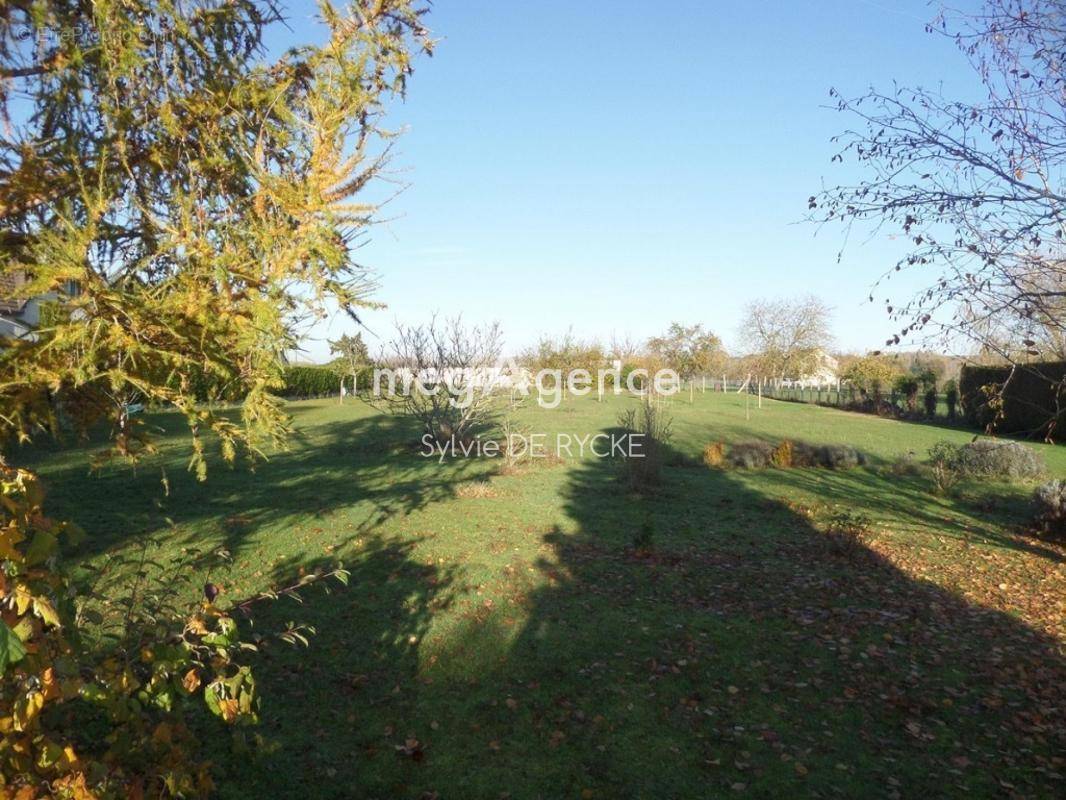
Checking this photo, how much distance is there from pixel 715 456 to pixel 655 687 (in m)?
10.9

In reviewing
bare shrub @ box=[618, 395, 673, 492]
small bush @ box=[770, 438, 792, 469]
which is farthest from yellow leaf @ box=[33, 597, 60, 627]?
small bush @ box=[770, 438, 792, 469]

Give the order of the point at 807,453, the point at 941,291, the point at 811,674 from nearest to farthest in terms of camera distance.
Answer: the point at 811,674
the point at 941,291
the point at 807,453

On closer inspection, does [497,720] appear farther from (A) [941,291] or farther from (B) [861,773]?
(A) [941,291]

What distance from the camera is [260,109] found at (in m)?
4.43

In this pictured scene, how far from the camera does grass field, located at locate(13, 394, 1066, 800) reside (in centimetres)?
397

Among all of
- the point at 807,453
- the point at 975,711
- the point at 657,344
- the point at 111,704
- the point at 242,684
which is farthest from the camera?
the point at 657,344

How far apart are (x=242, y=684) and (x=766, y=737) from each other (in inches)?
134

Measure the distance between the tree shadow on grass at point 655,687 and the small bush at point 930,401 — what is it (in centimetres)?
2470

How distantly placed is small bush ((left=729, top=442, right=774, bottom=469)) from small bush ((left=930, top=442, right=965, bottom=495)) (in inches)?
131

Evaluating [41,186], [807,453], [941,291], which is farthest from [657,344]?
[41,186]

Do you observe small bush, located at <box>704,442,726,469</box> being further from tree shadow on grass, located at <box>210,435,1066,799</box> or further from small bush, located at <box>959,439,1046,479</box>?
tree shadow on grass, located at <box>210,435,1066,799</box>

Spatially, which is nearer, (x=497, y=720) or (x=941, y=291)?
(x=497, y=720)

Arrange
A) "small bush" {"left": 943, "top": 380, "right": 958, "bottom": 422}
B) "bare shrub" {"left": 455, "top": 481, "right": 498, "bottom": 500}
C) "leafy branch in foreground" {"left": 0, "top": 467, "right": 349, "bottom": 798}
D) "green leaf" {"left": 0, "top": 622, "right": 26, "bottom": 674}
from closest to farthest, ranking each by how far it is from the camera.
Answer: "green leaf" {"left": 0, "top": 622, "right": 26, "bottom": 674} < "leafy branch in foreground" {"left": 0, "top": 467, "right": 349, "bottom": 798} < "bare shrub" {"left": 455, "top": 481, "right": 498, "bottom": 500} < "small bush" {"left": 943, "top": 380, "right": 958, "bottom": 422}

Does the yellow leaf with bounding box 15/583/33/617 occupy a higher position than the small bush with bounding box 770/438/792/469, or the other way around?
the yellow leaf with bounding box 15/583/33/617
